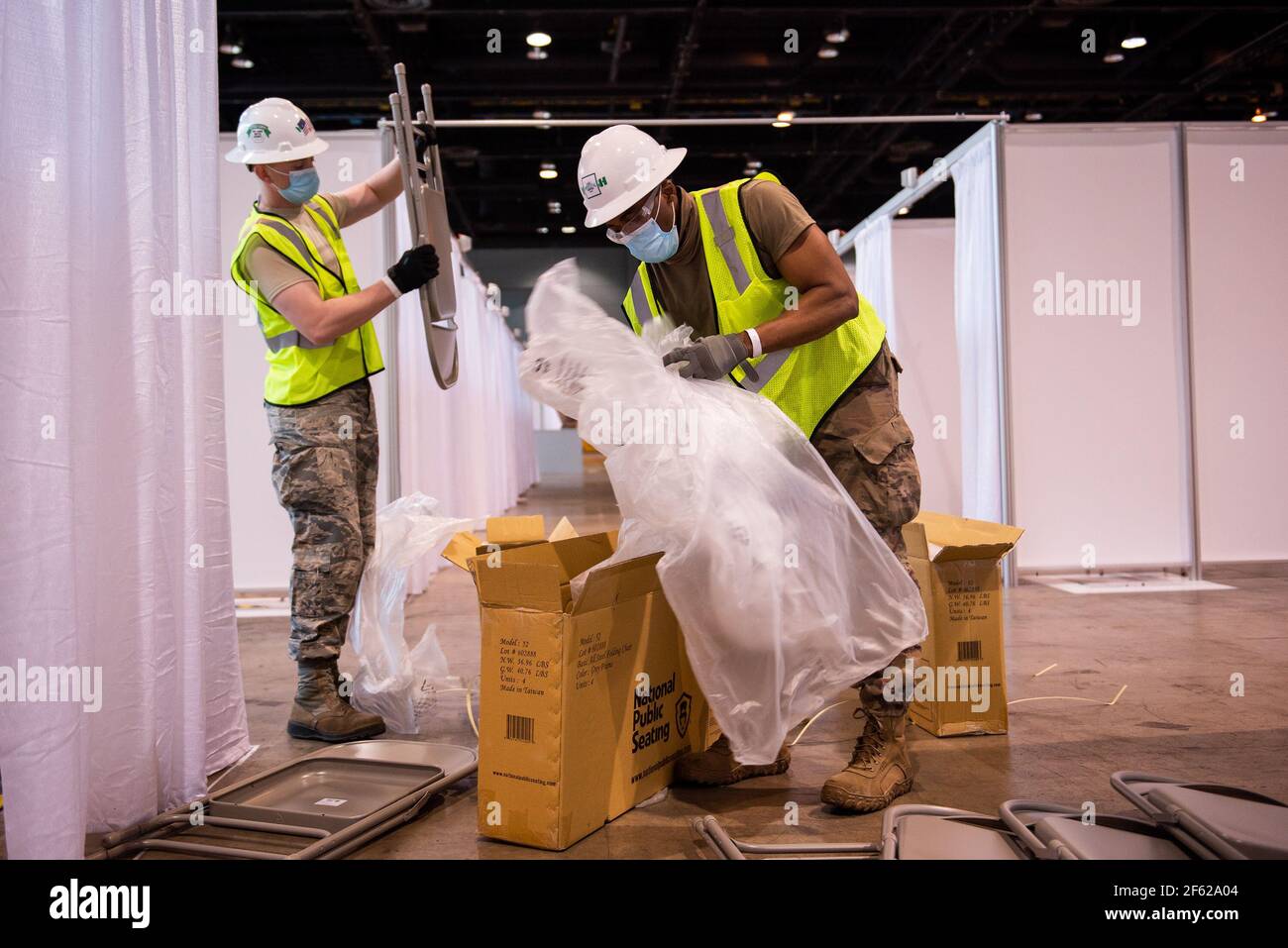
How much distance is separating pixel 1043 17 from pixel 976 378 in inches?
183

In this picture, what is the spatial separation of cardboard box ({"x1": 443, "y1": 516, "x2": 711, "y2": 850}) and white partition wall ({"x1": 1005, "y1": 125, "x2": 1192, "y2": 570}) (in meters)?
4.09

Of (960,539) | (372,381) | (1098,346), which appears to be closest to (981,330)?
(1098,346)

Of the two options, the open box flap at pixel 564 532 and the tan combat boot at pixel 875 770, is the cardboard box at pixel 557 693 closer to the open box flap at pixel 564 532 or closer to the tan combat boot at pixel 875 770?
the open box flap at pixel 564 532

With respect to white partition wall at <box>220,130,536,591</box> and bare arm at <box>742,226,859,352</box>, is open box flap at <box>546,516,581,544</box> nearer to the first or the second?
bare arm at <box>742,226,859,352</box>

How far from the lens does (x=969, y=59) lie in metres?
8.60

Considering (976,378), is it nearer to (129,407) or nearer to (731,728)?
(731,728)

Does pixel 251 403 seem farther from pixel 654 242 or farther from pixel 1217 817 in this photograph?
pixel 1217 817

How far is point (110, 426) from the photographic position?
7.13ft

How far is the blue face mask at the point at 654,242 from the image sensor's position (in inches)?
90.6

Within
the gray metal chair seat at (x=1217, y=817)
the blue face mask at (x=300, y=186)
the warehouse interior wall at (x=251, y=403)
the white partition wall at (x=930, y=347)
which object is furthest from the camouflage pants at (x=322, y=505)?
the white partition wall at (x=930, y=347)

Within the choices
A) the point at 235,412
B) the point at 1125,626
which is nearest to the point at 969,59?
the point at 1125,626

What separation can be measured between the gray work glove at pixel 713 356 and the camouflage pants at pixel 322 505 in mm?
1252

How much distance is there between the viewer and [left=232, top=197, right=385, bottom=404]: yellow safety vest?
2803 millimetres
